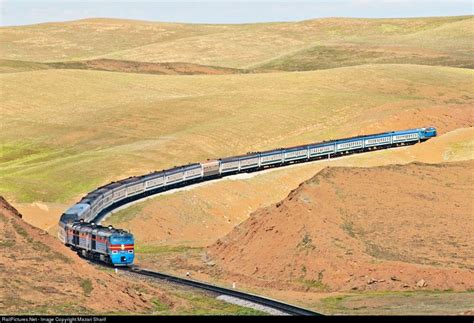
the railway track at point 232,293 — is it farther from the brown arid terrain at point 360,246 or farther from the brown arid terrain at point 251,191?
the brown arid terrain at point 360,246

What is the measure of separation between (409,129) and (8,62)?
8571 cm

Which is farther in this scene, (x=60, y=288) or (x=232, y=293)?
(x=232, y=293)

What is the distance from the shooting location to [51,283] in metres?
→ 44.7

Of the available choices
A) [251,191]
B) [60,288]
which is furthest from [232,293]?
[251,191]

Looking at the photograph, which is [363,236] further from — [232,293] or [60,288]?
[60,288]

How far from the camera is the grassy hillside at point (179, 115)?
102125 mm

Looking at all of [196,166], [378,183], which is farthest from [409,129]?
[378,183]

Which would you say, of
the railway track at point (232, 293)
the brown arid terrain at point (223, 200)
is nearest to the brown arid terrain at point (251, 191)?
the brown arid terrain at point (223, 200)

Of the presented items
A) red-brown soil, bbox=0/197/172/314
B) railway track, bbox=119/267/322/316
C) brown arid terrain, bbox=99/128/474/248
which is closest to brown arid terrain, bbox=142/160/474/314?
railway track, bbox=119/267/322/316

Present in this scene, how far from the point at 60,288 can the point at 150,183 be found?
42628mm

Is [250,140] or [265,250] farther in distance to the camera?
[250,140]

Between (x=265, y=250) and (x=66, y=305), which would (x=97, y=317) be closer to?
(x=66, y=305)

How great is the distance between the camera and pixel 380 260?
5709cm

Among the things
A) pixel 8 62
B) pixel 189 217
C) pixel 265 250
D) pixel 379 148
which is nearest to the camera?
pixel 265 250
